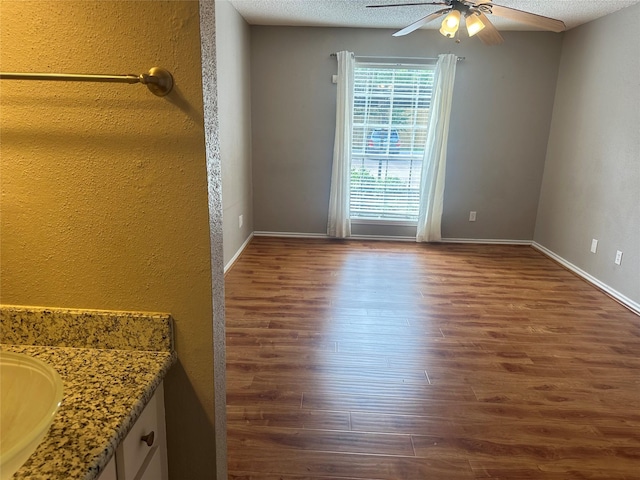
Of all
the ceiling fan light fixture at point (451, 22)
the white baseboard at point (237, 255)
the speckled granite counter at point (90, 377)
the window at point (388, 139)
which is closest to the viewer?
the speckled granite counter at point (90, 377)

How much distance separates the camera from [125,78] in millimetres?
755

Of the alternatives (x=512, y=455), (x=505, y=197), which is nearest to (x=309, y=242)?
(x=505, y=197)

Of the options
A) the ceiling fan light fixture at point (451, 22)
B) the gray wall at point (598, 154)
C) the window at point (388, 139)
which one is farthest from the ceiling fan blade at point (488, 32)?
the window at point (388, 139)

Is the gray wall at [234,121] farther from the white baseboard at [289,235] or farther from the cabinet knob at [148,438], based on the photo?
the cabinet knob at [148,438]

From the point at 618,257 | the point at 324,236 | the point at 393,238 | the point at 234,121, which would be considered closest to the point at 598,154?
the point at 618,257

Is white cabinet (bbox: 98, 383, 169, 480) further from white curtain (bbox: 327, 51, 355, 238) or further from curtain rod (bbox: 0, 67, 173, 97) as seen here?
white curtain (bbox: 327, 51, 355, 238)

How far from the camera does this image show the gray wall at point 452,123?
449 cm

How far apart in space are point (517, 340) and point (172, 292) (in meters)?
2.45

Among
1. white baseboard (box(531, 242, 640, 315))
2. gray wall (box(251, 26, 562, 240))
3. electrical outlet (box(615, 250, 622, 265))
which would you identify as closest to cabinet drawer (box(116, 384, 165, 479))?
white baseboard (box(531, 242, 640, 315))

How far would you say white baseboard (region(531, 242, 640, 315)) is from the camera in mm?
3262

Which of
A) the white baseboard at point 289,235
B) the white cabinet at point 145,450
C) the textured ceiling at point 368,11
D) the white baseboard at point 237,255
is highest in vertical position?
the textured ceiling at point 368,11

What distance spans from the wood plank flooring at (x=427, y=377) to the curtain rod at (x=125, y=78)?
145cm

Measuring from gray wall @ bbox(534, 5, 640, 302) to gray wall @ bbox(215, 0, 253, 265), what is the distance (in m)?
3.35

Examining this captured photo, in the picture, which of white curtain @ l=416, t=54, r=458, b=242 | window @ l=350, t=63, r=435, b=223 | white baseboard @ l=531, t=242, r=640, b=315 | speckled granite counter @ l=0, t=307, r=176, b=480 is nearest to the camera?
speckled granite counter @ l=0, t=307, r=176, b=480
